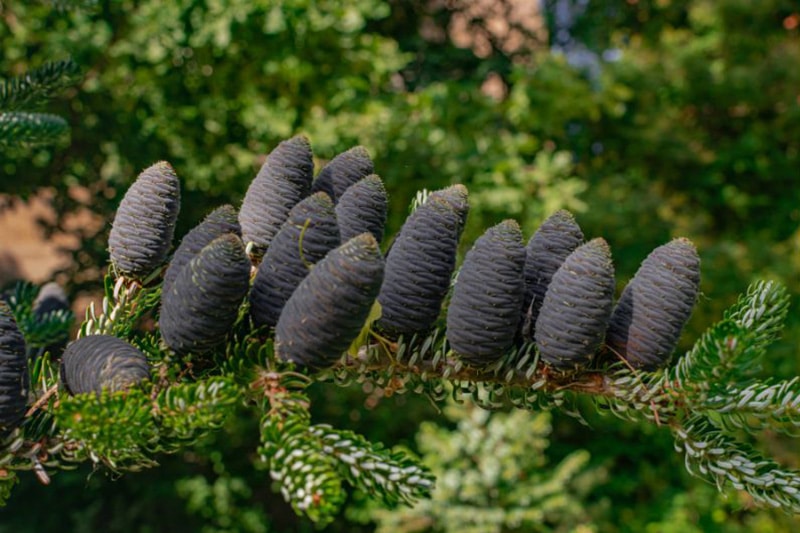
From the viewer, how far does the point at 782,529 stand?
9.80 ft

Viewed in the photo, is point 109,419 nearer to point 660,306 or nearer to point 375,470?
point 375,470

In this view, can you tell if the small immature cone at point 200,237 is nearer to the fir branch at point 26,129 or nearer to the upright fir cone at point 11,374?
the upright fir cone at point 11,374

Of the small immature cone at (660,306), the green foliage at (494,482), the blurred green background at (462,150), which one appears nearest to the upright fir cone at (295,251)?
the small immature cone at (660,306)

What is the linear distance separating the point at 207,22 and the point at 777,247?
263 centimetres

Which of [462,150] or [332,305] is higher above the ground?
[332,305]

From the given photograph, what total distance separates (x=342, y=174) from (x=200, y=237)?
175mm

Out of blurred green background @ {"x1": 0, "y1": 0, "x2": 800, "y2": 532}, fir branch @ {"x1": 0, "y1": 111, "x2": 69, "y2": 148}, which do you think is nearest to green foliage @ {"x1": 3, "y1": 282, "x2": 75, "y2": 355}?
fir branch @ {"x1": 0, "y1": 111, "x2": 69, "y2": 148}

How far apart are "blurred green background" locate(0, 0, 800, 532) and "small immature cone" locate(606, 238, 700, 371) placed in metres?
1.88

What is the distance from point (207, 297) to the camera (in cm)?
54

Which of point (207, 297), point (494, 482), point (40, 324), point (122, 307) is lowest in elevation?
point (494, 482)

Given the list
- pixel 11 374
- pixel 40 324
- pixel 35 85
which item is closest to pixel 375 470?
pixel 11 374

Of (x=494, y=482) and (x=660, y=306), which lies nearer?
(x=660, y=306)

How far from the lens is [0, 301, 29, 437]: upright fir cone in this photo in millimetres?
545

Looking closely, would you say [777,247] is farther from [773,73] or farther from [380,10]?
[380,10]
